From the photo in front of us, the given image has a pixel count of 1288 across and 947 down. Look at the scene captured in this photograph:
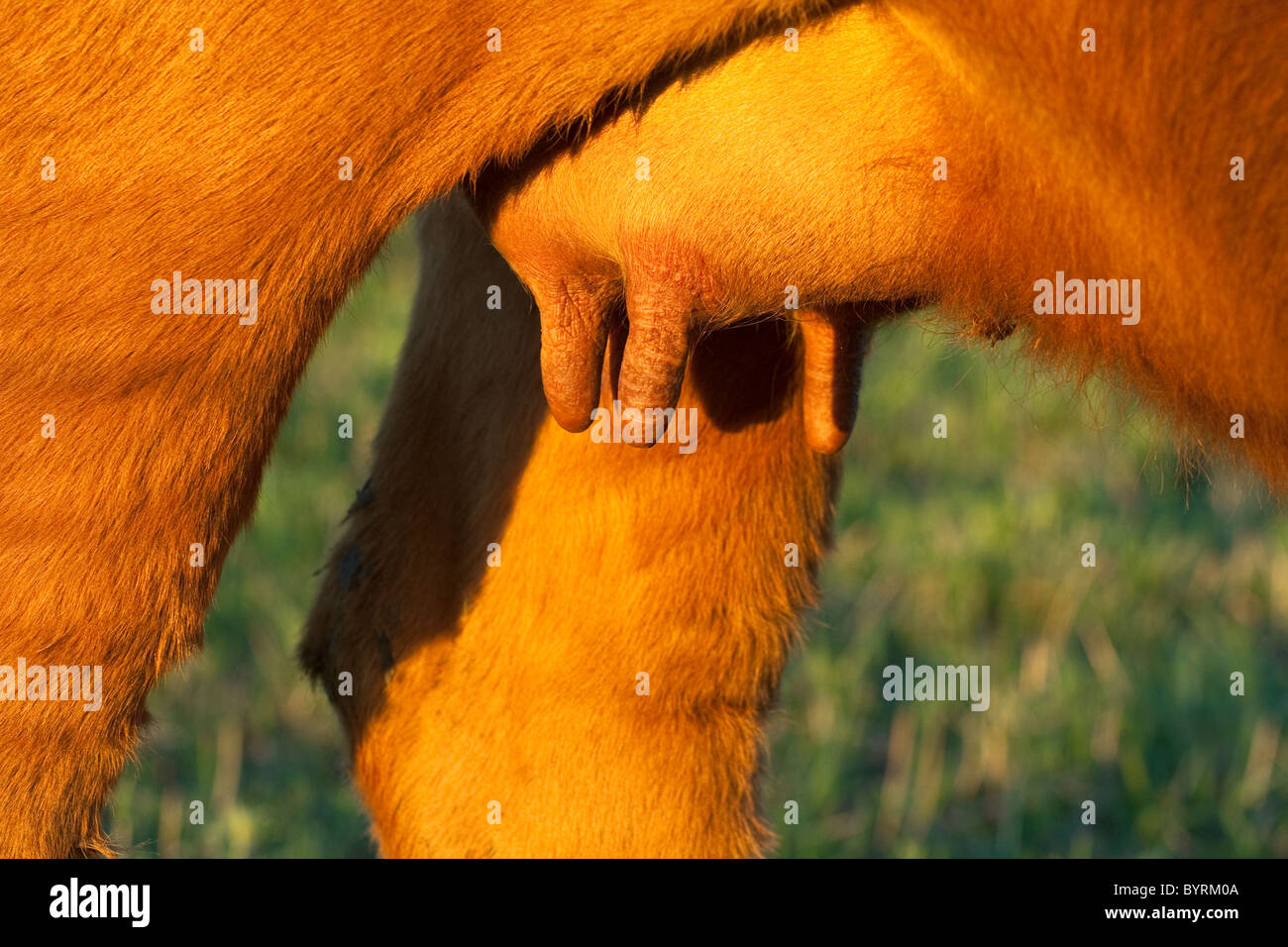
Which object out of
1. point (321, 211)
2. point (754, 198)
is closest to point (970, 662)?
point (754, 198)

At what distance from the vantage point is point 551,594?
1.78 metres

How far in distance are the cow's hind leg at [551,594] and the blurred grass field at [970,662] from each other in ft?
0.59

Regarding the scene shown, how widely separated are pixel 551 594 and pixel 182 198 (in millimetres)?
720

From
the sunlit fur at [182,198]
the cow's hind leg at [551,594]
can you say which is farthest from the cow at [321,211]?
the cow's hind leg at [551,594]

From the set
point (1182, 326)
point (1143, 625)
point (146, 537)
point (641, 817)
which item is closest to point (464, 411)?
point (641, 817)

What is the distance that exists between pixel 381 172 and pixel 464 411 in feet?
2.11

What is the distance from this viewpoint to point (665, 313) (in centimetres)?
134

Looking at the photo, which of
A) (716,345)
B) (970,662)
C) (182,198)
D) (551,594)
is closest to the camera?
(182,198)

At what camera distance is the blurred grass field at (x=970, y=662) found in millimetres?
2490

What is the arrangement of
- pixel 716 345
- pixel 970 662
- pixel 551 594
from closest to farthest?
pixel 716 345 < pixel 551 594 < pixel 970 662

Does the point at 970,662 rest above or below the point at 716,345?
below

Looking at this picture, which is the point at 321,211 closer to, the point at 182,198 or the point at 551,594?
the point at 182,198

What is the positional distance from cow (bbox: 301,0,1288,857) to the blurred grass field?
234mm

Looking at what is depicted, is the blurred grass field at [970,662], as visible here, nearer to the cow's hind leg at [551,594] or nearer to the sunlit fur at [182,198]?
the cow's hind leg at [551,594]
